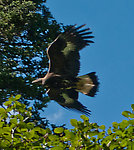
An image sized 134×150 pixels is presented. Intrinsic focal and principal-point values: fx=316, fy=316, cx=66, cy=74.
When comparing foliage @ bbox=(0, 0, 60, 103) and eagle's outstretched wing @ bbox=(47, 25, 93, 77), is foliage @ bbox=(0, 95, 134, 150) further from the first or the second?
foliage @ bbox=(0, 0, 60, 103)

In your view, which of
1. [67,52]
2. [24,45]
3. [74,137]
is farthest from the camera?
[24,45]

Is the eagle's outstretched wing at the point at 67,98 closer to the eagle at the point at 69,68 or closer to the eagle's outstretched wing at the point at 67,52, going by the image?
the eagle at the point at 69,68

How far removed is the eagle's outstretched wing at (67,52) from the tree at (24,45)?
6106 millimetres

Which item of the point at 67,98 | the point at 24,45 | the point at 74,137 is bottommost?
the point at 74,137

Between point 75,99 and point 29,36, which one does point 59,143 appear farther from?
point 29,36

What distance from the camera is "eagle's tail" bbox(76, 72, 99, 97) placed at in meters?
11.3

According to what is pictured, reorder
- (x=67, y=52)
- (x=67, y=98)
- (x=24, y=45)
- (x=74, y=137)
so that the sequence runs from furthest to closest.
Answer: (x=24, y=45), (x=67, y=98), (x=67, y=52), (x=74, y=137)

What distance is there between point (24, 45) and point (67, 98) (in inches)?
321

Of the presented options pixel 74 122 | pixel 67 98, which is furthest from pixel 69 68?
pixel 74 122

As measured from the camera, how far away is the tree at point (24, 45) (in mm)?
17031

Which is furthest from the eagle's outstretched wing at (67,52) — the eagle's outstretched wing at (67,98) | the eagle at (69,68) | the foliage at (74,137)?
the foliage at (74,137)

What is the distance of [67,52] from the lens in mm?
10859

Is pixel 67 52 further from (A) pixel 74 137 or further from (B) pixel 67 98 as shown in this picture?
(A) pixel 74 137

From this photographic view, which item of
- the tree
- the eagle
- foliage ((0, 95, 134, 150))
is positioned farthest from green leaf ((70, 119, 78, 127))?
the tree
